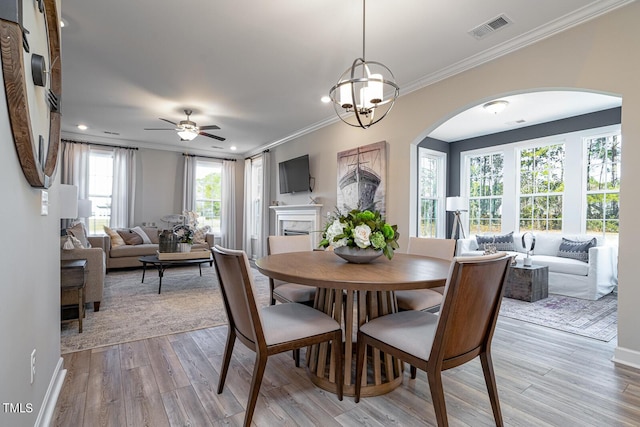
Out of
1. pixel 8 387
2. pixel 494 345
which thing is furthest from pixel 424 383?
pixel 8 387

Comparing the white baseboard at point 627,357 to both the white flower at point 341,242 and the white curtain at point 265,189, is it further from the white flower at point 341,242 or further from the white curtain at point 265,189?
the white curtain at point 265,189

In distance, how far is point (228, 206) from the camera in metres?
8.06

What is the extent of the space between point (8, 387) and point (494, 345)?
300 centimetres

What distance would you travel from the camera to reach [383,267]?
Answer: 1.92 meters

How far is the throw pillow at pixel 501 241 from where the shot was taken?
553 centimetres

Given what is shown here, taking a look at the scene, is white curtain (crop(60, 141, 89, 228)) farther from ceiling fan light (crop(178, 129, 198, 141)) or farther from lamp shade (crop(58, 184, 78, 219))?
lamp shade (crop(58, 184, 78, 219))

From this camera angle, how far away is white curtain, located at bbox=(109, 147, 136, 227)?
662 cm

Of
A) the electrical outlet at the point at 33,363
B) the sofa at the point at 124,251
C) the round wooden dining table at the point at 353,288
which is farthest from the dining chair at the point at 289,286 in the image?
the sofa at the point at 124,251

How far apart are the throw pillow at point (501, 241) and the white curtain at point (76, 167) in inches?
306

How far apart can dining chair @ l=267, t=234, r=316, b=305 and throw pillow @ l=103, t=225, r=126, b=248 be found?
4.39 meters

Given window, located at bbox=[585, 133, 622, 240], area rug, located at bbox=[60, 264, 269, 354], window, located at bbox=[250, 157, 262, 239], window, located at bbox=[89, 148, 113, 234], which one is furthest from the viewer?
window, located at bbox=[250, 157, 262, 239]

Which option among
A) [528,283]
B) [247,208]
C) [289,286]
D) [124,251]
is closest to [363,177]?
[289,286]

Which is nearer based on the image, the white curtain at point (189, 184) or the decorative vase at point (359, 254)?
the decorative vase at point (359, 254)

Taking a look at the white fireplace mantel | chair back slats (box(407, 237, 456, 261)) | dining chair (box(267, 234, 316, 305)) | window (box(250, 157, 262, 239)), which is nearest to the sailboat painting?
the white fireplace mantel
